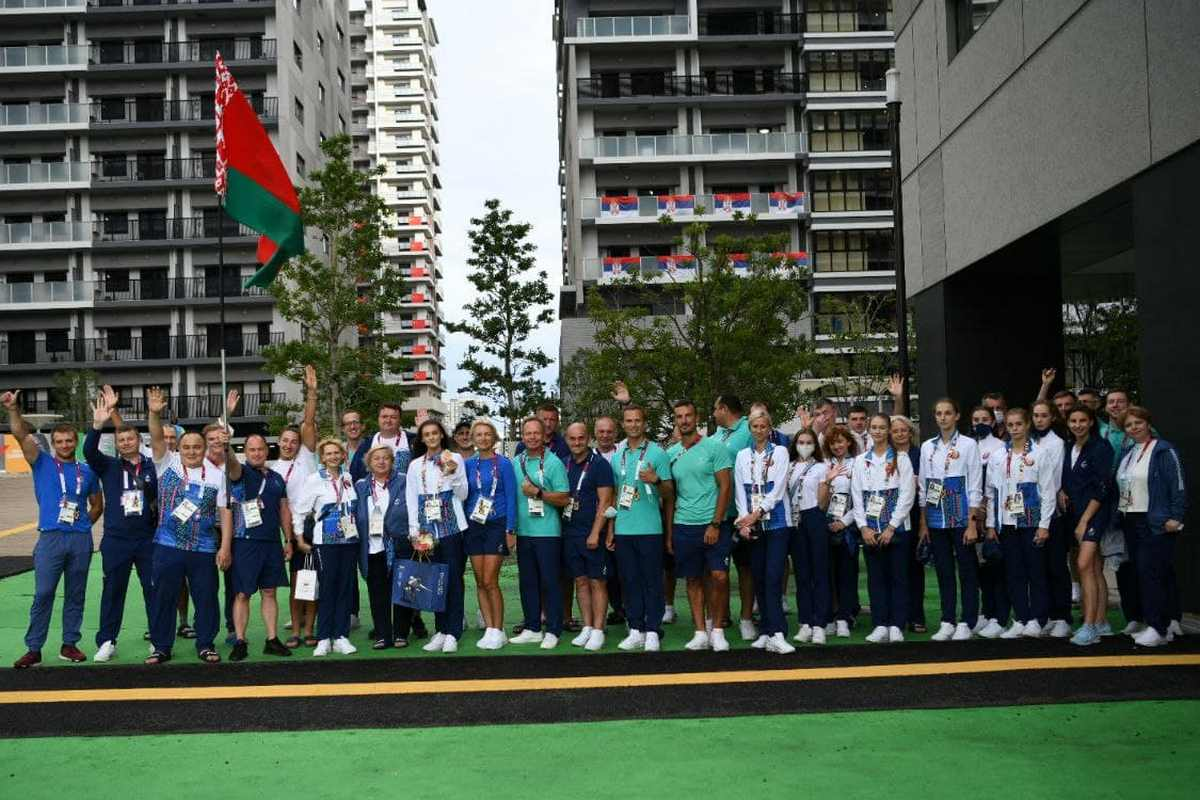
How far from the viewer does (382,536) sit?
9.17m

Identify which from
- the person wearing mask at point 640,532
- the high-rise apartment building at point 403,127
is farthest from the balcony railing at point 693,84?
the high-rise apartment building at point 403,127

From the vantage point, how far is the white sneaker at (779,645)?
834 cm

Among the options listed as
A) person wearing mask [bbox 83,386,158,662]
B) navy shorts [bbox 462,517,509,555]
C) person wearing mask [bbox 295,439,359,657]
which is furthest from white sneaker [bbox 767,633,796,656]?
person wearing mask [bbox 83,386,158,662]

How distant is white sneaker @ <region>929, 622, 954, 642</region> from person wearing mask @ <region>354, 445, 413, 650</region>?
14.1 ft

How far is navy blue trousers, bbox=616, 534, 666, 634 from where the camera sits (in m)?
8.77

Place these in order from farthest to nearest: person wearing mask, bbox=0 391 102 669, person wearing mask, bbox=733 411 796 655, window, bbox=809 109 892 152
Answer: window, bbox=809 109 892 152 → person wearing mask, bbox=0 391 102 669 → person wearing mask, bbox=733 411 796 655

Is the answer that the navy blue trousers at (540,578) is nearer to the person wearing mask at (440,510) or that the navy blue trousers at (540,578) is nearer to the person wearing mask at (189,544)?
the person wearing mask at (440,510)

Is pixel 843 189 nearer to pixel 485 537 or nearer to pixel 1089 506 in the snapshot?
pixel 1089 506

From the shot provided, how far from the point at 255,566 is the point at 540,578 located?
2.33m

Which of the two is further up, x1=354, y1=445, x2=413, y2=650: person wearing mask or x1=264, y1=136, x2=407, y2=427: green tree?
x1=264, y1=136, x2=407, y2=427: green tree

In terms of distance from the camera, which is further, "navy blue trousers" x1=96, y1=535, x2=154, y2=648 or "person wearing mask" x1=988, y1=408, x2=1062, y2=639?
"navy blue trousers" x1=96, y1=535, x2=154, y2=648

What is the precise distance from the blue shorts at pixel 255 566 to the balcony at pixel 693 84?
42759mm

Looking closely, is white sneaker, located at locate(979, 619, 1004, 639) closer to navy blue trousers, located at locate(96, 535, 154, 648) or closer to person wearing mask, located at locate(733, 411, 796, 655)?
person wearing mask, located at locate(733, 411, 796, 655)

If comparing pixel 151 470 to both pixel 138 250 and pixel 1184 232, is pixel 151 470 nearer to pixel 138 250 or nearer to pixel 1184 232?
pixel 1184 232
